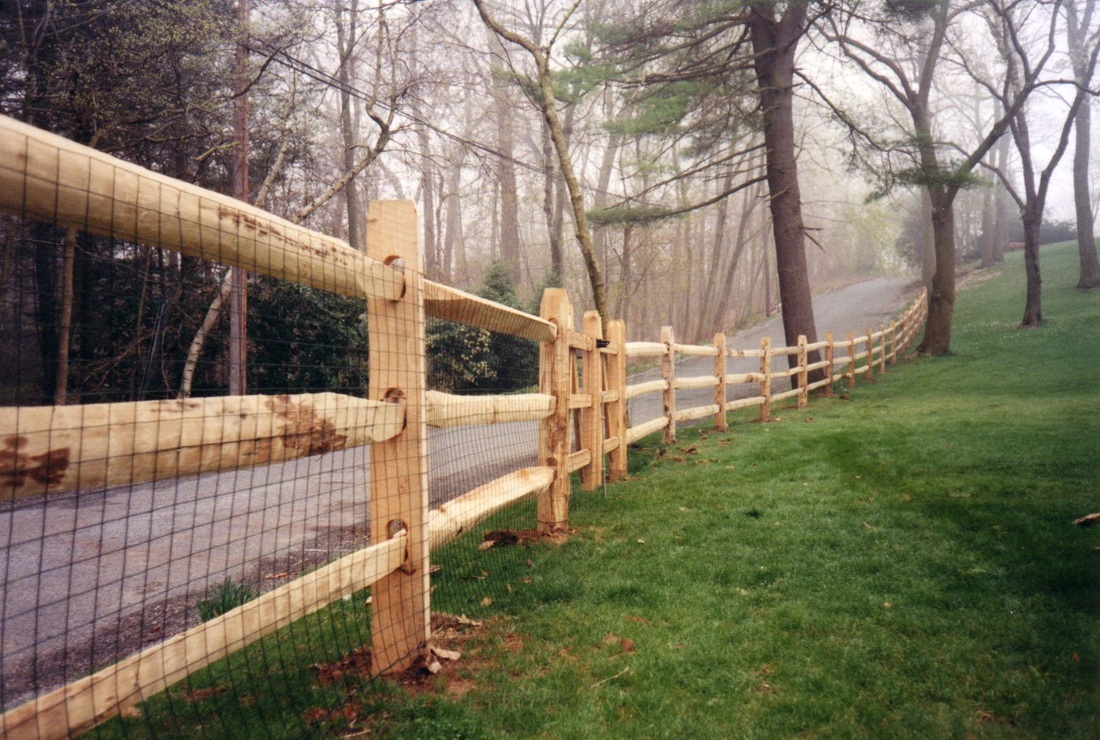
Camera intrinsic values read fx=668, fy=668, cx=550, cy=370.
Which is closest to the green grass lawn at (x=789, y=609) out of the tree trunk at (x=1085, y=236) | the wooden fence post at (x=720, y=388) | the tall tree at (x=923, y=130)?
the wooden fence post at (x=720, y=388)

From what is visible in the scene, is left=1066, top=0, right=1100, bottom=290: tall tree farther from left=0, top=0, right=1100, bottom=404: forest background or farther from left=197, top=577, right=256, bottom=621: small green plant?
left=197, top=577, right=256, bottom=621: small green plant

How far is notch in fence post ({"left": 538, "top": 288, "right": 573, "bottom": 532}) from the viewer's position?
464 centimetres

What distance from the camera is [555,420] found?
15.3 feet

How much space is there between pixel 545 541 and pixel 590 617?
122 cm

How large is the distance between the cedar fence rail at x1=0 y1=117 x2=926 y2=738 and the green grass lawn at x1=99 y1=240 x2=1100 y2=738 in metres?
0.47

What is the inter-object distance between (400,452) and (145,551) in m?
3.66

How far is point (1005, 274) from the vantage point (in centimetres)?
2830

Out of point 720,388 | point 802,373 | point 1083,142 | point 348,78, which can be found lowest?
point 720,388

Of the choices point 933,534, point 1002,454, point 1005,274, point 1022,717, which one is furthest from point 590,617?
point 1005,274

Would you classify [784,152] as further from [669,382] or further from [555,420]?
[555,420]

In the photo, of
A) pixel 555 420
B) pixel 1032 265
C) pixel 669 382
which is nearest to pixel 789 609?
pixel 555 420

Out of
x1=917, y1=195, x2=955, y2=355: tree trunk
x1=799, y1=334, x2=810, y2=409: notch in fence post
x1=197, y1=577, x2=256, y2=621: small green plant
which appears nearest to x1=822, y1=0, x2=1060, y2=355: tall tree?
x1=917, y1=195, x2=955, y2=355: tree trunk

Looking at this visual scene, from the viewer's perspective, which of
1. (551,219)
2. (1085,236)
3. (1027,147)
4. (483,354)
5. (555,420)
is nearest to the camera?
(555,420)

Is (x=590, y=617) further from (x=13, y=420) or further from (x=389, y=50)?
(x=389, y=50)
